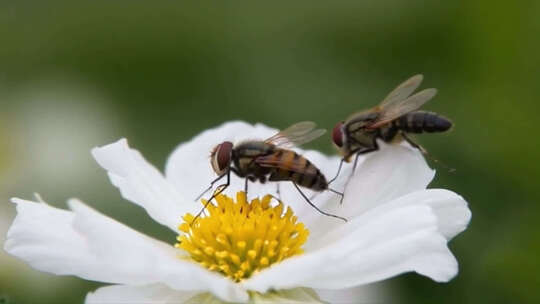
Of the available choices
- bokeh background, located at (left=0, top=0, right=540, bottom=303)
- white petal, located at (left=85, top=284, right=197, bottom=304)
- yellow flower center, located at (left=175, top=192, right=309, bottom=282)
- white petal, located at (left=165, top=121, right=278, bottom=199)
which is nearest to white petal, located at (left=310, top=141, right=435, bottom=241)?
yellow flower center, located at (left=175, top=192, right=309, bottom=282)

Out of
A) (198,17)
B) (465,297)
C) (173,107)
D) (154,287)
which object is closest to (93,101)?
(173,107)

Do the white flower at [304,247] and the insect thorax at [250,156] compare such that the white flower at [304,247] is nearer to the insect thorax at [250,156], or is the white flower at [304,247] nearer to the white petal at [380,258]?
the white petal at [380,258]

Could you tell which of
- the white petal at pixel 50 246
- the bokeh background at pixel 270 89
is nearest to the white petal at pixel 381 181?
the white petal at pixel 50 246

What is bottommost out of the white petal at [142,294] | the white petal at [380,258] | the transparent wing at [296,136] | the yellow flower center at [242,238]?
the white petal at [380,258]

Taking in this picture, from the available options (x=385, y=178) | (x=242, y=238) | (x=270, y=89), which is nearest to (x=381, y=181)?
(x=385, y=178)

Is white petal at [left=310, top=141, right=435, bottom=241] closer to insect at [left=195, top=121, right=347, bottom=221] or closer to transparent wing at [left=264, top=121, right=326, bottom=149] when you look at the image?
insect at [left=195, top=121, right=347, bottom=221]

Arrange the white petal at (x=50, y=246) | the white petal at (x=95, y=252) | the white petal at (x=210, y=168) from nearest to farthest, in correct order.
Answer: the white petal at (x=95, y=252) → the white petal at (x=50, y=246) → the white petal at (x=210, y=168)
